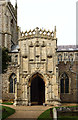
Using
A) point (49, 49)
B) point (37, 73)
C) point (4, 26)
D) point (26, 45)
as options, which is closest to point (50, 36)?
Answer: point (49, 49)

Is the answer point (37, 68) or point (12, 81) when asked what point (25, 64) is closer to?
point (37, 68)

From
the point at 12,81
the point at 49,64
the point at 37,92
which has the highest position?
the point at 49,64

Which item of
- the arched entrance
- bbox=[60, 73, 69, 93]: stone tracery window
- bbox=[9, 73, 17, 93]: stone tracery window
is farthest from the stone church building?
bbox=[9, 73, 17, 93]: stone tracery window

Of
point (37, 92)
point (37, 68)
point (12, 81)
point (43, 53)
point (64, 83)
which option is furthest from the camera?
point (12, 81)

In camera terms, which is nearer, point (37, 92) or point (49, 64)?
point (49, 64)

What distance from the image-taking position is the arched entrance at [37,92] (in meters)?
28.1

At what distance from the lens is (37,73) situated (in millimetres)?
25516

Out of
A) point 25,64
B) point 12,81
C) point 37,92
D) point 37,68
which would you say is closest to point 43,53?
point 37,68

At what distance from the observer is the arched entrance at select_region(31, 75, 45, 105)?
2813 cm

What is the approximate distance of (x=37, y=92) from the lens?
28625 mm

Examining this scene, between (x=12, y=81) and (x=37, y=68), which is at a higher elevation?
(x=37, y=68)

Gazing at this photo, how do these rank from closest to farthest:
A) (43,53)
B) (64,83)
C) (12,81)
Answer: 1. (43,53)
2. (64,83)
3. (12,81)

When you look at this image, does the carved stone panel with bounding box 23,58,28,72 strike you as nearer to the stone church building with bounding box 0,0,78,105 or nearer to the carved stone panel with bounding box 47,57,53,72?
the stone church building with bounding box 0,0,78,105

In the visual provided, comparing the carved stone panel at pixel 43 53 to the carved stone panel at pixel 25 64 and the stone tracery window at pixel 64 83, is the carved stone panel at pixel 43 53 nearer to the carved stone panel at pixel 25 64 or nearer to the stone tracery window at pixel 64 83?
the carved stone panel at pixel 25 64
